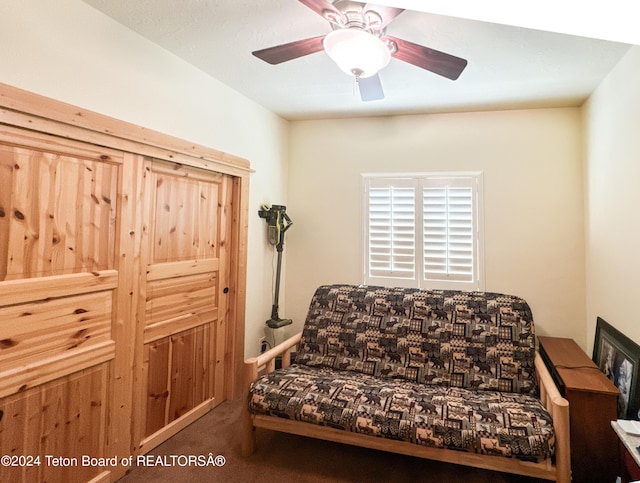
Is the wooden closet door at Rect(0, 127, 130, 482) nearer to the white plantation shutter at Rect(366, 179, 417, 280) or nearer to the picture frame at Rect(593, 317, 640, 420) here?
the white plantation shutter at Rect(366, 179, 417, 280)

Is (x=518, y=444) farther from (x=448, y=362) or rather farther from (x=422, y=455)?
(x=448, y=362)

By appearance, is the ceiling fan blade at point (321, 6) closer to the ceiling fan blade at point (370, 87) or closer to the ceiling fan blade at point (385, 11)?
the ceiling fan blade at point (385, 11)

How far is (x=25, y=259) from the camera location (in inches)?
61.2

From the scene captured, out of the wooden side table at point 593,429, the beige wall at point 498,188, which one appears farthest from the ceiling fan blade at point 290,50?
the wooden side table at point 593,429

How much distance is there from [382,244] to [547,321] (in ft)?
5.28

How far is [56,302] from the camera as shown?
5.43 ft

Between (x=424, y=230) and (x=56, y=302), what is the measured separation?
287 cm

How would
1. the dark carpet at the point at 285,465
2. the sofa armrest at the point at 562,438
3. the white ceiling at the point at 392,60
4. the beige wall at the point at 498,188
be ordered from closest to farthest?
the sofa armrest at the point at 562,438 < the white ceiling at the point at 392,60 < the dark carpet at the point at 285,465 < the beige wall at the point at 498,188

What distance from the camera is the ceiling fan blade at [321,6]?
4.74 feet

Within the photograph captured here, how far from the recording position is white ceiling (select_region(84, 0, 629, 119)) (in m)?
1.82

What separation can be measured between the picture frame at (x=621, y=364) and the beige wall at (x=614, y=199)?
0.07 m

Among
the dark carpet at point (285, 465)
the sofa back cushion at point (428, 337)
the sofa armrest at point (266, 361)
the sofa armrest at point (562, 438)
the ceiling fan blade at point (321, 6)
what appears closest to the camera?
the ceiling fan blade at point (321, 6)

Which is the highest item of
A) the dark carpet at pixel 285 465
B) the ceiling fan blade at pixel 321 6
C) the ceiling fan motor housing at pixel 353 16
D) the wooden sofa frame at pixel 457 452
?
the ceiling fan motor housing at pixel 353 16

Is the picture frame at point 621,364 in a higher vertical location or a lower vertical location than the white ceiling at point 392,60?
lower
